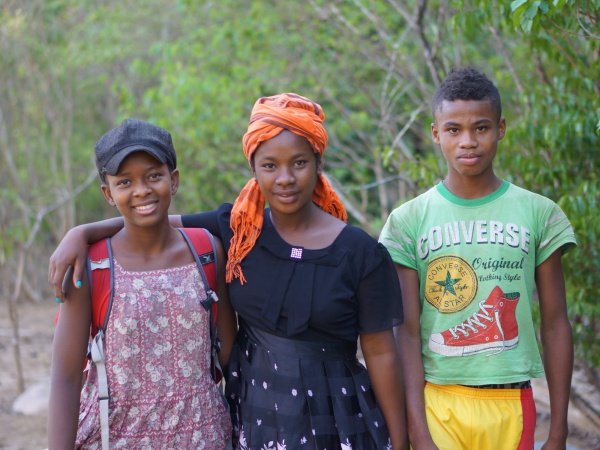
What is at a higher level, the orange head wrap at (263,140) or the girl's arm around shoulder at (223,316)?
the orange head wrap at (263,140)

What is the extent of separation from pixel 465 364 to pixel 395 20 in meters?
6.23

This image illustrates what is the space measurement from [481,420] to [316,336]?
598mm

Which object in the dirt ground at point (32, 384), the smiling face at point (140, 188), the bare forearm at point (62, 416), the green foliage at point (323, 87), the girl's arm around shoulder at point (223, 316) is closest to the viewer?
the bare forearm at point (62, 416)

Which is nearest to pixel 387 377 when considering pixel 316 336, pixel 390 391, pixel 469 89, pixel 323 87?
pixel 390 391

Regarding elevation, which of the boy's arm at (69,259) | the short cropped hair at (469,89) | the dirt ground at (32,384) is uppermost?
the short cropped hair at (469,89)

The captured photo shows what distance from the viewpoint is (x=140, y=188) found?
8.20 feet

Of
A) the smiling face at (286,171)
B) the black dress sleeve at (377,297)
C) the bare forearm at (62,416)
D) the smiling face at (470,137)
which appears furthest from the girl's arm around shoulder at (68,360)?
the smiling face at (470,137)

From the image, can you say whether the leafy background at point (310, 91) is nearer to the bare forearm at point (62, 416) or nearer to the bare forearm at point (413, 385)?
the bare forearm at point (413, 385)

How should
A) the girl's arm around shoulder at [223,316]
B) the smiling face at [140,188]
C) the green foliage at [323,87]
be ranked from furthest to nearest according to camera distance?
the green foliage at [323,87]
the girl's arm around shoulder at [223,316]
the smiling face at [140,188]

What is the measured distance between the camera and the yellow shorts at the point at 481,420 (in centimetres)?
250

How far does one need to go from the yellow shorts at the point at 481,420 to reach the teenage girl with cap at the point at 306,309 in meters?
0.14

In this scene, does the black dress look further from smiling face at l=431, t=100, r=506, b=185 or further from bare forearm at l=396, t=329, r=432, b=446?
smiling face at l=431, t=100, r=506, b=185

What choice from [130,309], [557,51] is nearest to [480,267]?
[130,309]

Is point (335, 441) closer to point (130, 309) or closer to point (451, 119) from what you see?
point (130, 309)
